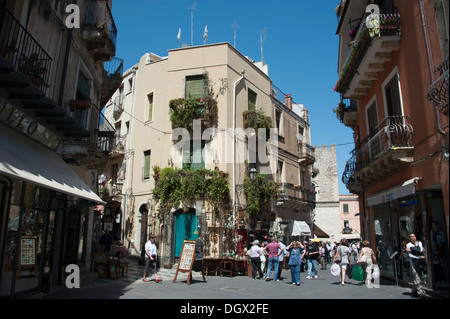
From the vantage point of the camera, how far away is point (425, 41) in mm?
8539

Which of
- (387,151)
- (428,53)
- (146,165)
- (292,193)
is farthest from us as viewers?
(292,193)

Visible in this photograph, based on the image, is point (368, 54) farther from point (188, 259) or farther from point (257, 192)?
point (257, 192)

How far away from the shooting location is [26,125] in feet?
24.8

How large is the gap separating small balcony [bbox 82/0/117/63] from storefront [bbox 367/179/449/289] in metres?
10.5

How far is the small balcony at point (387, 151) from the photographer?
9.62 metres

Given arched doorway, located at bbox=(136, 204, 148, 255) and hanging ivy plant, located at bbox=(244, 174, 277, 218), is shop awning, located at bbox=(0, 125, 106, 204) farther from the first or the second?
arched doorway, located at bbox=(136, 204, 148, 255)

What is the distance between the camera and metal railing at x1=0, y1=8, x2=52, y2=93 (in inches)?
262

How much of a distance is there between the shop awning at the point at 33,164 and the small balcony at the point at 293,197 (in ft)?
45.2

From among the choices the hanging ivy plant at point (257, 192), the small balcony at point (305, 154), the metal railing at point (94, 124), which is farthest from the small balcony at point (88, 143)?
the small balcony at point (305, 154)

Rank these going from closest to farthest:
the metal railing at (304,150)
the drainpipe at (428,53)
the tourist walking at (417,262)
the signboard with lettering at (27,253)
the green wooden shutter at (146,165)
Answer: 1. the signboard with lettering at (27,253)
2. the drainpipe at (428,53)
3. the tourist walking at (417,262)
4. the green wooden shutter at (146,165)
5. the metal railing at (304,150)

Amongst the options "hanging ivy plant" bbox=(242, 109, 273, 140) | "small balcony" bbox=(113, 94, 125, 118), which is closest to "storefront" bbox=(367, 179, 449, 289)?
"hanging ivy plant" bbox=(242, 109, 273, 140)

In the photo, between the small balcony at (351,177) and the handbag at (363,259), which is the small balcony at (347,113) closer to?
the small balcony at (351,177)

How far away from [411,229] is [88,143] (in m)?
9.90

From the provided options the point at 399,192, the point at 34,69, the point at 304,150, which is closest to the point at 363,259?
the point at 399,192
